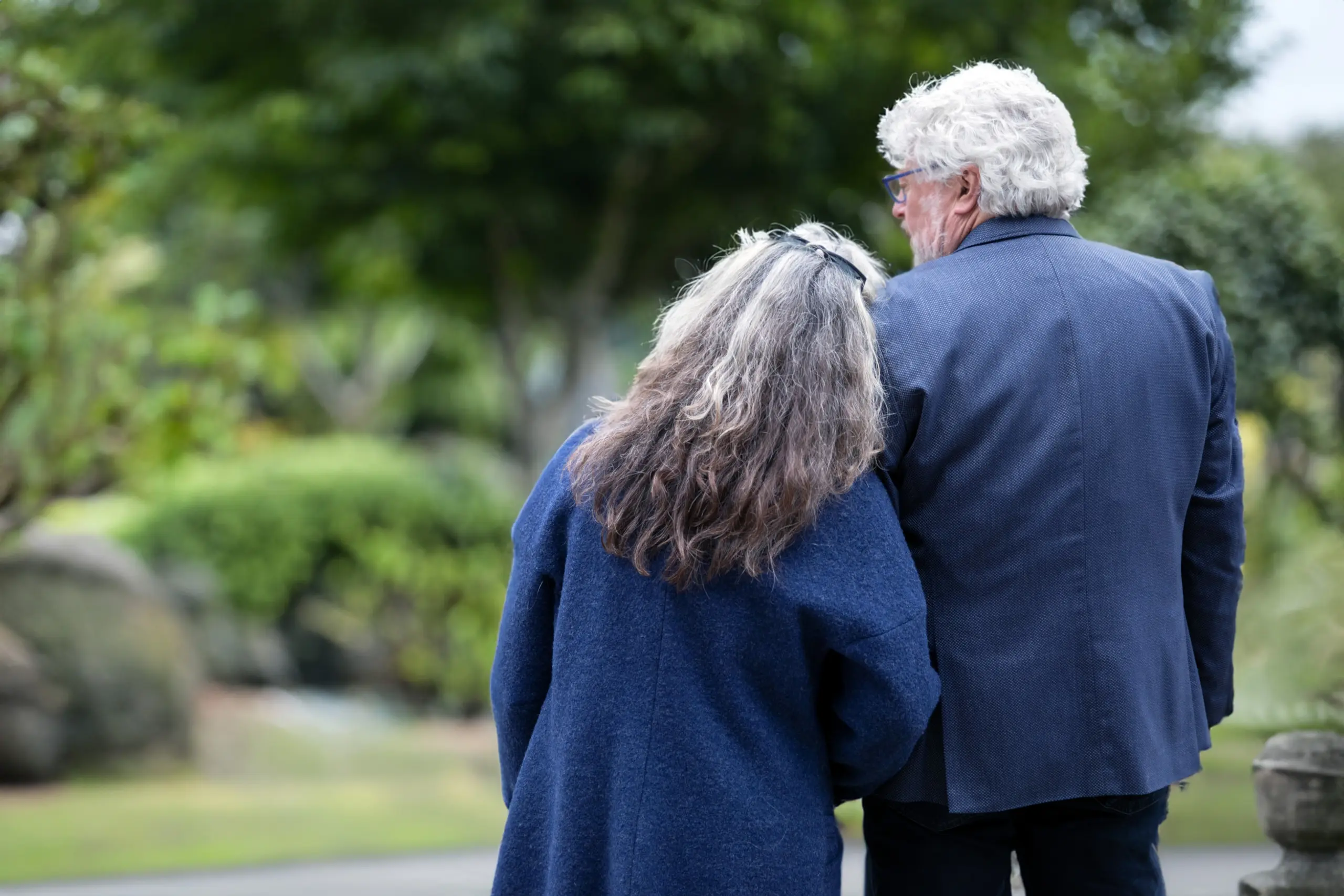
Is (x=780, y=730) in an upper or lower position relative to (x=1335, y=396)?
lower

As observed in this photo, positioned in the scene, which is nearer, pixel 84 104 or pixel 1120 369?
pixel 1120 369

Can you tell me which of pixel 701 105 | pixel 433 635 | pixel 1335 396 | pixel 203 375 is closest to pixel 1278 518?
pixel 1335 396

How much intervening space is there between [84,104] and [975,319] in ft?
14.4

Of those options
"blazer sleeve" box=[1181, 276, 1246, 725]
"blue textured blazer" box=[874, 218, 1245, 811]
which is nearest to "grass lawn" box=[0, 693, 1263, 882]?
"blazer sleeve" box=[1181, 276, 1246, 725]

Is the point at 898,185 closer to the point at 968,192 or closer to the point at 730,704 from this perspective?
the point at 968,192

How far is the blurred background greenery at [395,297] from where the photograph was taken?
5.53 m

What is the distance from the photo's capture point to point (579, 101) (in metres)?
7.18

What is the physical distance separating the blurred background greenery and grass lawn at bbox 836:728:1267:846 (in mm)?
33

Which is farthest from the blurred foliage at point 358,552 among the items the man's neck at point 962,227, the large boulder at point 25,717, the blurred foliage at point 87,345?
the man's neck at point 962,227

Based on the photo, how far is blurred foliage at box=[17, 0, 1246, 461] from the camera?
6.69 meters

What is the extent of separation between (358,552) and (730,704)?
8262 mm

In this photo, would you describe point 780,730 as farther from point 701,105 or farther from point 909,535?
point 701,105

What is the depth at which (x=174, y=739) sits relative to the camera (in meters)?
7.42

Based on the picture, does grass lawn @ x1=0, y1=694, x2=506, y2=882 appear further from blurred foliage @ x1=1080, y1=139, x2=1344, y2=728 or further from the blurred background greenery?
blurred foliage @ x1=1080, y1=139, x2=1344, y2=728
